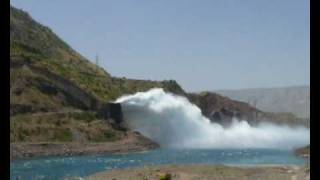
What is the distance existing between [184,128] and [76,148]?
49289 mm

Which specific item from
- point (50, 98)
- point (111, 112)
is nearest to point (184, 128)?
point (111, 112)

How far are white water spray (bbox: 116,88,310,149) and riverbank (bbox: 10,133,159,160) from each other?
12.8 meters

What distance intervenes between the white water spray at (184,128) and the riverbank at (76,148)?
12784mm

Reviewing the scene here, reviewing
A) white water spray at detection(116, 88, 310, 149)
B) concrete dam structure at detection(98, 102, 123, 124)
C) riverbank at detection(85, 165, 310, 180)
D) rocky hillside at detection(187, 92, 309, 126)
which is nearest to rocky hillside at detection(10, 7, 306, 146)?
concrete dam structure at detection(98, 102, 123, 124)

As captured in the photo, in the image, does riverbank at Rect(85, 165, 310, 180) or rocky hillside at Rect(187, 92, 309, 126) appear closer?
riverbank at Rect(85, 165, 310, 180)

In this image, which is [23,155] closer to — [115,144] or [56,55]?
[115,144]

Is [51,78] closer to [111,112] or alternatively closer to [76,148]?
[111,112]

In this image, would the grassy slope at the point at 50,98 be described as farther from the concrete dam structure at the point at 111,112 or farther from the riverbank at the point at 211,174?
the riverbank at the point at 211,174

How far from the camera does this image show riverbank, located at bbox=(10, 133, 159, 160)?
2689 inches

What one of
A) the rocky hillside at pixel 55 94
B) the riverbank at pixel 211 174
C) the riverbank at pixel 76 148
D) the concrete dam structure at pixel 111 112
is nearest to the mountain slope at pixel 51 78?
the rocky hillside at pixel 55 94

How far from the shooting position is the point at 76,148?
75375mm

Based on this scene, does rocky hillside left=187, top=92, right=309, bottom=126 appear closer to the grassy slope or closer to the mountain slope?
the mountain slope

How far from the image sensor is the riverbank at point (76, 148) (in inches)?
2689

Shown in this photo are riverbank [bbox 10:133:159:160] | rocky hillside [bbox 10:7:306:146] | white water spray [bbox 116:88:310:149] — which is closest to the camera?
riverbank [bbox 10:133:159:160]
